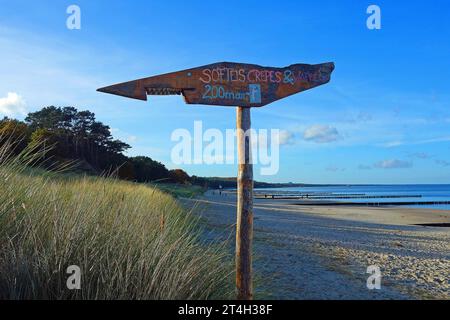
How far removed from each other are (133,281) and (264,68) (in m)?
2.57

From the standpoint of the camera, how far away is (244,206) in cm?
428

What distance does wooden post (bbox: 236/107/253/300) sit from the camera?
4.16 metres

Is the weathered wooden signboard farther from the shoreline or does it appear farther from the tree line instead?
the shoreline

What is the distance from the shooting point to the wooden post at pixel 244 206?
4.16 m

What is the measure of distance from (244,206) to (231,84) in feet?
4.24

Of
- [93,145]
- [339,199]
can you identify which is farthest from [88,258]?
[339,199]

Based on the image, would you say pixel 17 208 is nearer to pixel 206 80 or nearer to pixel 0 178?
pixel 0 178

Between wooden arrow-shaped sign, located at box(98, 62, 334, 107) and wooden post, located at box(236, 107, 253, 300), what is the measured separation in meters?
0.21

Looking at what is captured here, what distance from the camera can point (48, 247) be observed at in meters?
4.13

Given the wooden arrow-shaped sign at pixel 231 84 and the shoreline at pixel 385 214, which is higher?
the wooden arrow-shaped sign at pixel 231 84

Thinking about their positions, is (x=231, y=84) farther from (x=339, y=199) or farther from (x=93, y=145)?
(x=339, y=199)

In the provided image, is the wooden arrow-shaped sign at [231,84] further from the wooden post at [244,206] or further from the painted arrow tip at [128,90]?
the wooden post at [244,206]

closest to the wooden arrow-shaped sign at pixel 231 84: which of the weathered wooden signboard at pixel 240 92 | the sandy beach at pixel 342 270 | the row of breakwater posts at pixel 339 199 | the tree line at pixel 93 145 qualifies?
the weathered wooden signboard at pixel 240 92
